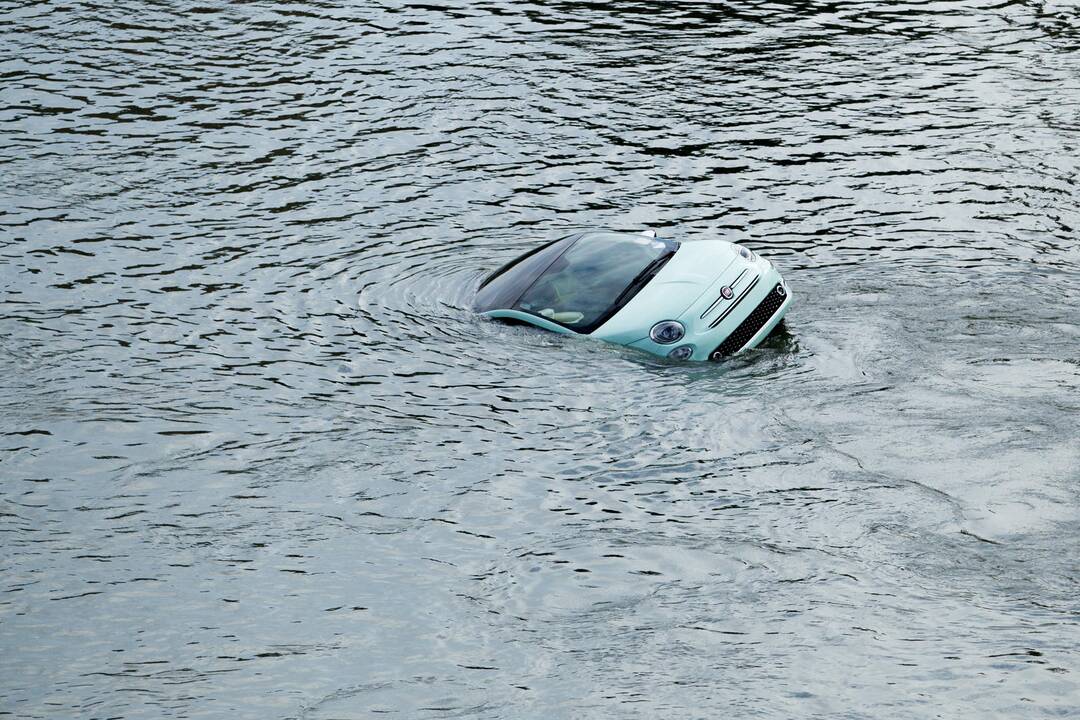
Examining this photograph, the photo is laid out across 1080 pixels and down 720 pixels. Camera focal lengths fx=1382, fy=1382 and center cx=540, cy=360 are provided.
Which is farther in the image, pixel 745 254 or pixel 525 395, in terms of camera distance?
pixel 745 254

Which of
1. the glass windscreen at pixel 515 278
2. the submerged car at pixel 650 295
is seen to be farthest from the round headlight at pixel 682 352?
the glass windscreen at pixel 515 278

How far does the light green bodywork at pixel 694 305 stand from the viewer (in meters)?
12.0

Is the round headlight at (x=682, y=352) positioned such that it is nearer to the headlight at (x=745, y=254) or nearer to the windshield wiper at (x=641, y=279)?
the windshield wiper at (x=641, y=279)

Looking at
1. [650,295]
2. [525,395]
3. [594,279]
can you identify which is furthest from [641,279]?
[525,395]

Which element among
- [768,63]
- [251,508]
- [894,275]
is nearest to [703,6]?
[768,63]

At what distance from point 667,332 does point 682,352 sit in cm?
22

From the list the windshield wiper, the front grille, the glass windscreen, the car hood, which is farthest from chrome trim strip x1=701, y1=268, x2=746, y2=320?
the glass windscreen

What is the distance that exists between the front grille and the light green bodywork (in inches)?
1.5

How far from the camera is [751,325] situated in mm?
12305

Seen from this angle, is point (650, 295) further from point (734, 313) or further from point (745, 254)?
point (745, 254)

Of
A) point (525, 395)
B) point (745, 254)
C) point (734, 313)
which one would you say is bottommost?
point (525, 395)

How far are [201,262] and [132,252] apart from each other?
2.95ft

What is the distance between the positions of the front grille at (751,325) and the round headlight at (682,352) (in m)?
0.21

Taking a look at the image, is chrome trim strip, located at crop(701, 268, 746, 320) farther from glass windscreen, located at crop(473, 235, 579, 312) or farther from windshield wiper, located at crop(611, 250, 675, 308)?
glass windscreen, located at crop(473, 235, 579, 312)
